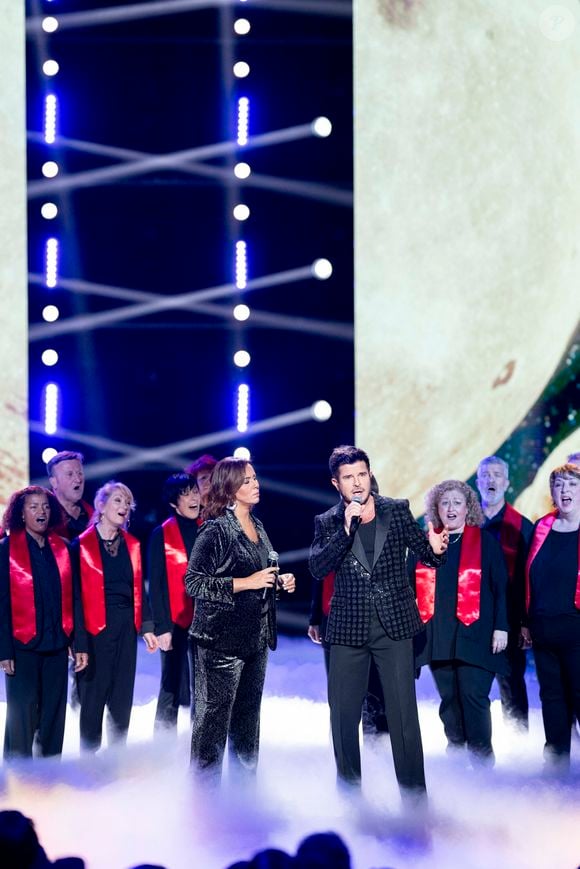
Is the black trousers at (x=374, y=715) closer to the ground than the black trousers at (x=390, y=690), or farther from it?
closer to the ground

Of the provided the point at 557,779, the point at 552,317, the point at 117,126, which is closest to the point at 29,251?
the point at 117,126

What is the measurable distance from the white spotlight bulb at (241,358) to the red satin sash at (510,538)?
142cm

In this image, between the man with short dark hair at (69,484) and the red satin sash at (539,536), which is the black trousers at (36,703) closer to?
the man with short dark hair at (69,484)

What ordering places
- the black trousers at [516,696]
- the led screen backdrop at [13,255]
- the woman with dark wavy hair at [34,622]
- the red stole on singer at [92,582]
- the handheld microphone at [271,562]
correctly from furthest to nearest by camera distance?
the led screen backdrop at [13,255]
the black trousers at [516,696]
the red stole on singer at [92,582]
the woman with dark wavy hair at [34,622]
the handheld microphone at [271,562]

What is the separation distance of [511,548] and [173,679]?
1489 millimetres

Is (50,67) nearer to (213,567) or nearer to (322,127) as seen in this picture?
(322,127)

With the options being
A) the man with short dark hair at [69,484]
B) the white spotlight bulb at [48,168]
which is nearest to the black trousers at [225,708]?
the man with short dark hair at [69,484]

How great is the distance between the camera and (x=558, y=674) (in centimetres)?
421

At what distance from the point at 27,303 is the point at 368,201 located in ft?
5.91

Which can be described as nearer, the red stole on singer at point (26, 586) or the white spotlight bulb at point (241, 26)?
the red stole on singer at point (26, 586)

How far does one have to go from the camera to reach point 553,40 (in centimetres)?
610

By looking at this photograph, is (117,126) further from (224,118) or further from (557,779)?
(557,779)

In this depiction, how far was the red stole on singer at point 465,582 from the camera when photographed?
4281mm

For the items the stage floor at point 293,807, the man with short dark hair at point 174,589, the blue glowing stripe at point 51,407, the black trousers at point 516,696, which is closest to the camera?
the stage floor at point 293,807
